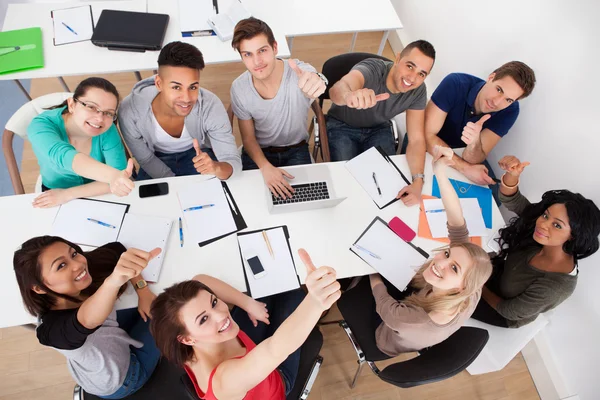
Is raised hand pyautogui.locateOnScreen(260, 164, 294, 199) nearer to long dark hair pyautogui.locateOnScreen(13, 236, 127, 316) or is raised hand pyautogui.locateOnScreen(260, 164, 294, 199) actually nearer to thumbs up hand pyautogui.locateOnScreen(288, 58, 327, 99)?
thumbs up hand pyautogui.locateOnScreen(288, 58, 327, 99)

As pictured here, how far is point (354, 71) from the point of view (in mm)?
2102

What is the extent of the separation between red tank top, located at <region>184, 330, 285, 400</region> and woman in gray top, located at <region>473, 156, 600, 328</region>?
109cm

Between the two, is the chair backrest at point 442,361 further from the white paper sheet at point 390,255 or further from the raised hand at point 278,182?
the raised hand at point 278,182

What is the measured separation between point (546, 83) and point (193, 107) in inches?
74.5

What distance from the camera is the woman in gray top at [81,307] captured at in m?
1.33

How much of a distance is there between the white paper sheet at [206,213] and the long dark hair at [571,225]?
1.36 metres

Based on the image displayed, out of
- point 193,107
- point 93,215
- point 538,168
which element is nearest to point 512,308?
point 538,168

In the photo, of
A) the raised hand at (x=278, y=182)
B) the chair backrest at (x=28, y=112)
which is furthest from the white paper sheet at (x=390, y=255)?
the chair backrest at (x=28, y=112)

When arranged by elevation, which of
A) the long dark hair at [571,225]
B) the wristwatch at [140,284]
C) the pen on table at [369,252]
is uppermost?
the long dark hair at [571,225]

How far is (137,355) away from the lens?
1.60 m

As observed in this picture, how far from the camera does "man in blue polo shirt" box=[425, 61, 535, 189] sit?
1.94 m

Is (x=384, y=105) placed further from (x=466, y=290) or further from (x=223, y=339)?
(x=223, y=339)

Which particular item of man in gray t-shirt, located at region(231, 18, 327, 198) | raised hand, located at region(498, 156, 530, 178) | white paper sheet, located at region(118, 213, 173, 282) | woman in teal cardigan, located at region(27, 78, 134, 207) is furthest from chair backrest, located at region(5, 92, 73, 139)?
raised hand, located at region(498, 156, 530, 178)

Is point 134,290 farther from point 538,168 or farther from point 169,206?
point 538,168
